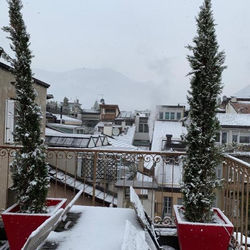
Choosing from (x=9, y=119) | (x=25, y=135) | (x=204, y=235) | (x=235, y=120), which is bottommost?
(x=204, y=235)

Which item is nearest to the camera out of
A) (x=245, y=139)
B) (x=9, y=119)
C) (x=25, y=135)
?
(x=25, y=135)

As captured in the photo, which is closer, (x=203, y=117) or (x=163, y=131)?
(x=203, y=117)

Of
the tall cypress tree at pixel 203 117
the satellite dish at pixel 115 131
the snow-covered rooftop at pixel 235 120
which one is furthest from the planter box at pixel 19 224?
the satellite dish at pixel 115 131

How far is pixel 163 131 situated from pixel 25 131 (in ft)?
70.0

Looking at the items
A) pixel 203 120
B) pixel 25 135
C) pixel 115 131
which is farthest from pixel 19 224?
pixel 115 131

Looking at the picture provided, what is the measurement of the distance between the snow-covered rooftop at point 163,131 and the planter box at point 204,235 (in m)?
18.3

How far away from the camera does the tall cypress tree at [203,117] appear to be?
9.51 feet

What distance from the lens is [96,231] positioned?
2178 mm

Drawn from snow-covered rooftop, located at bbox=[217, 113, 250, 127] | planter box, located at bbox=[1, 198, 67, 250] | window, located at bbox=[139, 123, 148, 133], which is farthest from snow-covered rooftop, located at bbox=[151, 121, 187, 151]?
planter box, located at bbox=[1, 198, 67, 250]

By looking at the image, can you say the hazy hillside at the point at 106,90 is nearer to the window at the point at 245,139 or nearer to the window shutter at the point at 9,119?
the window at the point at 245,139

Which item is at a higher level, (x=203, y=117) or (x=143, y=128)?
(x=203, y=117)

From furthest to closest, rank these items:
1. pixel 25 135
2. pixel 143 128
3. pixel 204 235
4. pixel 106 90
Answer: pixel 106 90 → pixel 143 128 → pixel 25 135 → pixel 204 235

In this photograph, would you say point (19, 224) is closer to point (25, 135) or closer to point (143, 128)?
point (25, 135)

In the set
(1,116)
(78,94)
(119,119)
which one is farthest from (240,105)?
(78,94)
